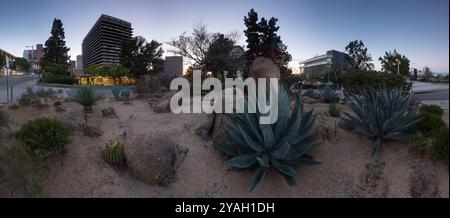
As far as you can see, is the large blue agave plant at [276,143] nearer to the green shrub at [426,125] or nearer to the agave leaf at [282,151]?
the agave leaf at [282,151]

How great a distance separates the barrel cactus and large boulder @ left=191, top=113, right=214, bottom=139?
2.48m

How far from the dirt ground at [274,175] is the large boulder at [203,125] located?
1.02ft

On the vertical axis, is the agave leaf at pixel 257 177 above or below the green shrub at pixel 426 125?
below

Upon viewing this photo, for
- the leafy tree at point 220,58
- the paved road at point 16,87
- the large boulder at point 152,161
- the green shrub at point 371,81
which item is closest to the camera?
the large boulder at point 152,161

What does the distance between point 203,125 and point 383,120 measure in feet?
10.5

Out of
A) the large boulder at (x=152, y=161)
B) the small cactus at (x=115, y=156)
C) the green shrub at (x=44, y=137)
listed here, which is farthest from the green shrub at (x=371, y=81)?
the green shrub at (x=44, y=137)

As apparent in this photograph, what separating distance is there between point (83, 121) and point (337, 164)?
5740 mm

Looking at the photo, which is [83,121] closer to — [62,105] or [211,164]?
[62,105]

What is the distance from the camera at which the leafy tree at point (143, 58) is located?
28808 mm

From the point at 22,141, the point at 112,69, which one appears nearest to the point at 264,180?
the point at 22,141

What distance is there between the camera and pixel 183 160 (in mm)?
4758

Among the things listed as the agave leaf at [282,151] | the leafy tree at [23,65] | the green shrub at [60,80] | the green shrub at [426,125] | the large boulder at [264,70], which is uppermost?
the leafy tree at [23,65]
